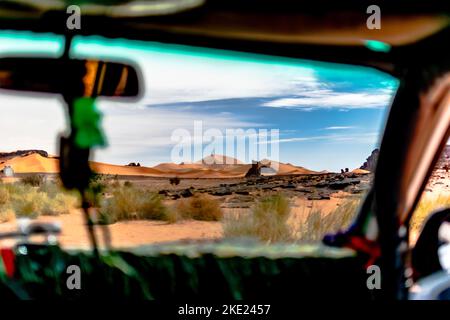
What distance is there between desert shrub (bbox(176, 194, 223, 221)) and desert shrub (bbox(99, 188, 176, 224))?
61 millimetres

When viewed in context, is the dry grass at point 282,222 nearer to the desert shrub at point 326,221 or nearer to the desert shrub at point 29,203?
the desert shrub at point 326,221

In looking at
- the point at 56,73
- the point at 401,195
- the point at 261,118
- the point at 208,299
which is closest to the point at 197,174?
the point at 261,118

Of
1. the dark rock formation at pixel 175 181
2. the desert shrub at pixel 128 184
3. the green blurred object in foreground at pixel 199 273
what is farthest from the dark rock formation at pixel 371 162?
the desert shrub at pixel 128 184

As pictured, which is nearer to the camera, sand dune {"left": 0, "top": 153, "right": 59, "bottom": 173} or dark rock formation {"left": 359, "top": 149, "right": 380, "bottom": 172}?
sand dune {"left": 0, "top": 153, "right": 59, "bottom": 173}

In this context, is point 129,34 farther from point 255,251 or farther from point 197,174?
point 255,251

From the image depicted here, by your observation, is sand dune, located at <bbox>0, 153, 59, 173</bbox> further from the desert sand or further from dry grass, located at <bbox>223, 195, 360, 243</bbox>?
dry grass, located at <bbox>223, 195, 360, 243</bbox>

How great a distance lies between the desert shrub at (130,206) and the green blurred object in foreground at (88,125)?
0.82 feet

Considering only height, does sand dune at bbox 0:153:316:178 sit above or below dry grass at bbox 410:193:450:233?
above

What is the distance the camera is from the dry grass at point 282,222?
316 cm

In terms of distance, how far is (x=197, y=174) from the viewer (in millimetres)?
3133

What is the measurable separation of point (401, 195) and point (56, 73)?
1.72m

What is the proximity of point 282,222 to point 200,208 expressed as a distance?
1.29 ft

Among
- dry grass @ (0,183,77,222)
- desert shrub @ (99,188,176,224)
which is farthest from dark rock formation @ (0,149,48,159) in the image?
desert shrub @ (99,188,176,224)

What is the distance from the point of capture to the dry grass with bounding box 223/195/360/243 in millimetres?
3158
